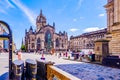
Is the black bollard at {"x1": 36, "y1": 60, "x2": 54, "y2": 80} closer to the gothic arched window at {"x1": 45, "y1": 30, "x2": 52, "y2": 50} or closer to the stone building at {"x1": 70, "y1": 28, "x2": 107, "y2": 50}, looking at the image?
the stone building at {"x1": 70, "y1": 28, "x2": 107, "y2": 50}

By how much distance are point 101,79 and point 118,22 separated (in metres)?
6.56

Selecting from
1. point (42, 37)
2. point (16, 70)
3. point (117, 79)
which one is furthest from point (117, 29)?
point (42, 37)

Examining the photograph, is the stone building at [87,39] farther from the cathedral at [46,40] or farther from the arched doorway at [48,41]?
the arched doorway at [48,41]

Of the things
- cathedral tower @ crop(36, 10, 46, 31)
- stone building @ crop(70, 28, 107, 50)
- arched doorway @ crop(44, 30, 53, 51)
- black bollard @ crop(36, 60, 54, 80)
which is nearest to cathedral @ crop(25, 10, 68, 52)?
arched doorway @ crop(44, 30, 53, 51)

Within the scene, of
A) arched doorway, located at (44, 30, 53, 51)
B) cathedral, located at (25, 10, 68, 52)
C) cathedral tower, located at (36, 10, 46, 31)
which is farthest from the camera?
cathedral tower, located at (36, 10, 46, 31)

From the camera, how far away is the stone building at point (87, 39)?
9368 centimetres

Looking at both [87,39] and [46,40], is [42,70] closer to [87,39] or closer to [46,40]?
[87,39]

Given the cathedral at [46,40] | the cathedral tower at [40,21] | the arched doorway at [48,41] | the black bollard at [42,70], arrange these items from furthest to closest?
the cathedral tower at [40,21]
the arched doorway at [48,41]
the cathedral at [46,40]
the black bollard at [42,70]

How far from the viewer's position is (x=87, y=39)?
104375 millimetres

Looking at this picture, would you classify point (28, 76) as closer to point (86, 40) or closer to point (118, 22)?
point (118, 22)

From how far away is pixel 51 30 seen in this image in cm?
11500

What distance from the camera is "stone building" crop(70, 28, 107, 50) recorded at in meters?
93.7

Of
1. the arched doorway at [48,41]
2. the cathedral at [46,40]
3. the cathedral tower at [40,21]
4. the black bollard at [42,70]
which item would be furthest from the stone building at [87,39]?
the black bollard at [42,70]

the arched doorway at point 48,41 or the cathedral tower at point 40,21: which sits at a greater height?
the cathedral tower at point 40,21
